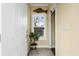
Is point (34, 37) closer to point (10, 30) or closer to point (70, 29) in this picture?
point (70, 29)

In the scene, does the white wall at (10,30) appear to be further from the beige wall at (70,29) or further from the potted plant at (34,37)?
the potted plant at (34,37)

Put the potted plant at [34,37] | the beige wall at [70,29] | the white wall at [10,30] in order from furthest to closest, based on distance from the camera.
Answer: the potted plant at [34,37], the beige wall at [70,29], the white wall at [10,30]

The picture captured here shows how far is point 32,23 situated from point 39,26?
322mm

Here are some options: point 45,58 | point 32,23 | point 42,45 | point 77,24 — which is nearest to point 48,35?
point 42,45

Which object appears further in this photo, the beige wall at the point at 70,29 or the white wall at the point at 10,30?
the beige wall at the point at 70,29

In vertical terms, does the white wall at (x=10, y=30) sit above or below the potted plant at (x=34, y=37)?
above

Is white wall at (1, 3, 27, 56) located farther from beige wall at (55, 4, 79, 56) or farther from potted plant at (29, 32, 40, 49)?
potted plant at (29, 32, 40, 49)

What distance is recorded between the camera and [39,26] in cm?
580

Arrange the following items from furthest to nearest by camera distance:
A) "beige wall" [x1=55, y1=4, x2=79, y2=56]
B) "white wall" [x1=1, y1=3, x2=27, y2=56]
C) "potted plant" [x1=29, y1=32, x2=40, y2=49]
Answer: "potted plant" [x1=29, y1=32, x2=40, y2=49] → "beige wall" [x1=55, y1=4, x2=79, y2=56] → "white wall" [x1=1, y1=3, x2=27, y2=56]

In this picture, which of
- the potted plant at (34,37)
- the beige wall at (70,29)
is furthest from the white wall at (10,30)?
the potted plant at (34,37)

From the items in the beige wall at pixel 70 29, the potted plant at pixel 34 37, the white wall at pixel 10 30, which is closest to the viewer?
the white wall at pixel 10 30

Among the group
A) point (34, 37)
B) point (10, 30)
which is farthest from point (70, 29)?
point (34, 37)

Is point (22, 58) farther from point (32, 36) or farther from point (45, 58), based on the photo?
point (32, 36)

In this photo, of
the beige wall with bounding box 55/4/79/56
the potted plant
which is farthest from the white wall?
the potted plant
